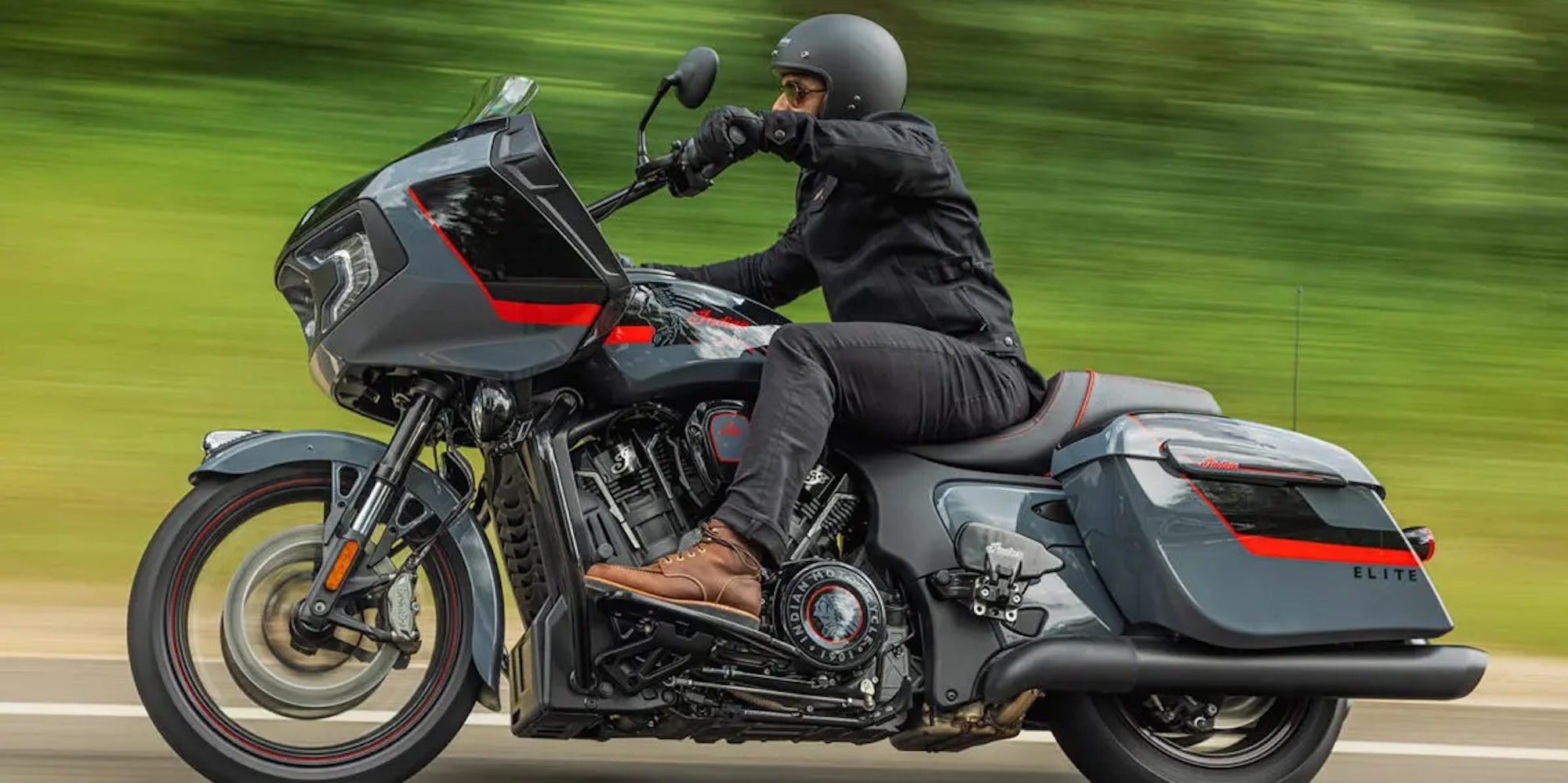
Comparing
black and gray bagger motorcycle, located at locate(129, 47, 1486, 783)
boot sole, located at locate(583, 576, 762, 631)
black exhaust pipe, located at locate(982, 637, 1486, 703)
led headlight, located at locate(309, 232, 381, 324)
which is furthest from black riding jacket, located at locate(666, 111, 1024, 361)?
led headlight, located at locate(309, 232, 381, 324)

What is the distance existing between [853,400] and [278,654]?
4.26 ft

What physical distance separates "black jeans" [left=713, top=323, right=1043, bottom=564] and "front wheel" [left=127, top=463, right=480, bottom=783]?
2.13 ft

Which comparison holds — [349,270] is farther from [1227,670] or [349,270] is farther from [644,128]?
[1227,670]

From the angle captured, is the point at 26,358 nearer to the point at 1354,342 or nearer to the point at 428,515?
the point at 428,515

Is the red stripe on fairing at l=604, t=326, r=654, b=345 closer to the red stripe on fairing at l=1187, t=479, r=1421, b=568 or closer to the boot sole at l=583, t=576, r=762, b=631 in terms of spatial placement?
the boot sole at l=583, t=576, r=762, b=631

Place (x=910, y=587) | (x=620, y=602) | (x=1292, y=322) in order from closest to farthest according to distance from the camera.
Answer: (x=620, y=602) → (x=910, y=587) → (x=1292, y=322)

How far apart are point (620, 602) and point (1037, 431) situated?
107cm

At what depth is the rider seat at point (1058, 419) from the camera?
4527 mm

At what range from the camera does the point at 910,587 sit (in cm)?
444

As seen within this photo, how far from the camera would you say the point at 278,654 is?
4.18 m

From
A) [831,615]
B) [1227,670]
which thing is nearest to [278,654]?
[831,615]

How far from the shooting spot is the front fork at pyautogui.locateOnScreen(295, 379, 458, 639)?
13.4 ft

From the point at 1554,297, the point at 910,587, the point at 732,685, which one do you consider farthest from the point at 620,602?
the point at 1554,297

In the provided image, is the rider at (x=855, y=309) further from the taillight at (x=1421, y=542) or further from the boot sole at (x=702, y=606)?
the taillight at (x=1421, y=542)
